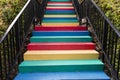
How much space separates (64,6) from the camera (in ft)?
33.7

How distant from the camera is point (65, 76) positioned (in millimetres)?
4559

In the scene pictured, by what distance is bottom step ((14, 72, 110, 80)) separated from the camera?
445 cm

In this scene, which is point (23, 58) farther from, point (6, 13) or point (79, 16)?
point (79, 16)

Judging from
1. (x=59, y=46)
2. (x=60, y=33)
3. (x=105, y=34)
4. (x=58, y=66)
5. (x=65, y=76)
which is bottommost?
(x=65, y=76)

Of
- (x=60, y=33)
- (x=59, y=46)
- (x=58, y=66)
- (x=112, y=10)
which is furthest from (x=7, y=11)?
(x=112, y=10)

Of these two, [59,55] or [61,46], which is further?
[61,46]

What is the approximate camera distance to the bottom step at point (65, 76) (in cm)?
445

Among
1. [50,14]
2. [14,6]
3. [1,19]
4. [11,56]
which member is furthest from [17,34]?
[50,14]

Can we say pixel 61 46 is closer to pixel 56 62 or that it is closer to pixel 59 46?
pixel 59 46

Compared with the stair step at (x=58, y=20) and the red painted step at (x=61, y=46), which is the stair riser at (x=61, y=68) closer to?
the red painted step at (x=61, y=46)

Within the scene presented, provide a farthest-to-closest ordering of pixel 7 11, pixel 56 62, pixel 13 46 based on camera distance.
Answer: pixel 7 11 → pixel 56 62 → pixel 13 46

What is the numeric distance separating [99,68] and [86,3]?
9.74ft

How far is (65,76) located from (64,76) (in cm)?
2

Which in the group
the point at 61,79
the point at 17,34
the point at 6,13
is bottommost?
the point at 61,79
